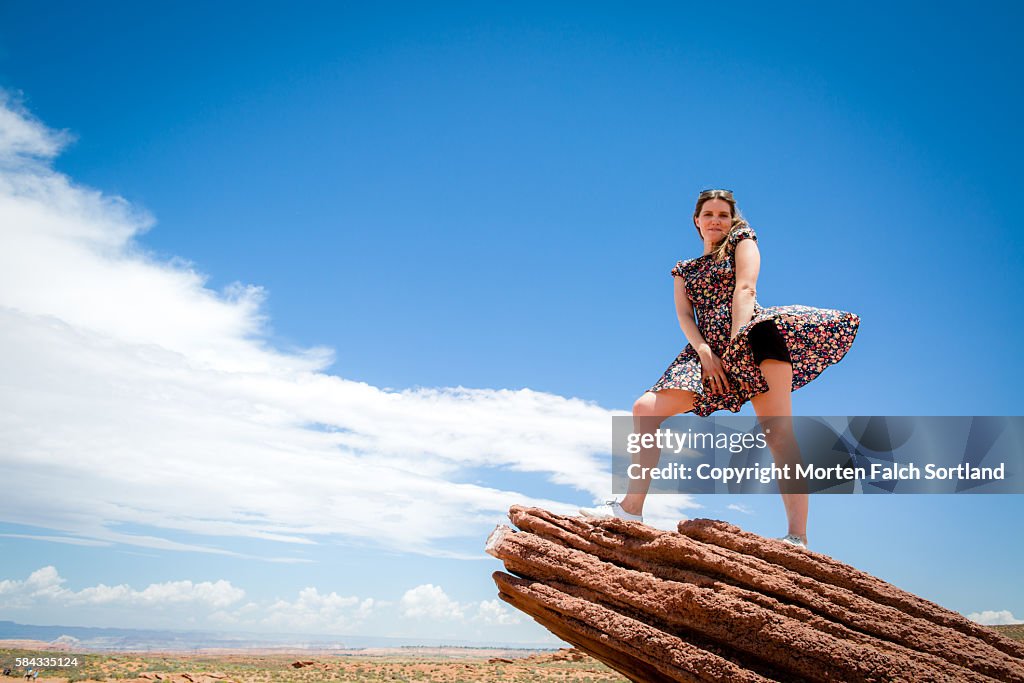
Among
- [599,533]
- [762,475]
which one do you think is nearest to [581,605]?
[599,533]

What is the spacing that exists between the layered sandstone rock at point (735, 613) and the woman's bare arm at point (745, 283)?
169 centimetres

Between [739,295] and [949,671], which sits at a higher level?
[739,295]

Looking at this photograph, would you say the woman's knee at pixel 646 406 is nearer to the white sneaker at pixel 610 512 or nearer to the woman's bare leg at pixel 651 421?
the woman's bare leg at pixel 651 421

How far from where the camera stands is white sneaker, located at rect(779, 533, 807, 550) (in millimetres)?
5215

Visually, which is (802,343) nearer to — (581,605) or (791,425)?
(791,425)

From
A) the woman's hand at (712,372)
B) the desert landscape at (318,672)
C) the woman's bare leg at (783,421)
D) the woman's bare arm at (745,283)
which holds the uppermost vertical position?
the woman's bare arm at (745,283)

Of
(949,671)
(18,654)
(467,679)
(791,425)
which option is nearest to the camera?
(949,671)

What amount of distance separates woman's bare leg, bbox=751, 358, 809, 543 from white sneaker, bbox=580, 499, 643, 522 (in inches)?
48.3

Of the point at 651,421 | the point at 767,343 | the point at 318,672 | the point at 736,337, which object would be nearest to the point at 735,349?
the point at 736,337

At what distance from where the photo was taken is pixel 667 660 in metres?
4.89

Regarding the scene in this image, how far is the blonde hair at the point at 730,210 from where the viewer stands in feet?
19.2

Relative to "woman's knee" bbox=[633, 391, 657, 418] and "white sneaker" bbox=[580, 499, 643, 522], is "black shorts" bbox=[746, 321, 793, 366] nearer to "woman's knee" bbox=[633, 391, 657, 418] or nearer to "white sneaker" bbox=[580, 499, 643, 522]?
"woman's knee" bbox=[633, 391, 657, 418]

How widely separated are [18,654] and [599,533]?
3630 cm

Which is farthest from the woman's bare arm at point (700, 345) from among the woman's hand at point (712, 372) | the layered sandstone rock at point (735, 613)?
the layered sandstone rock at point (735, 613)
